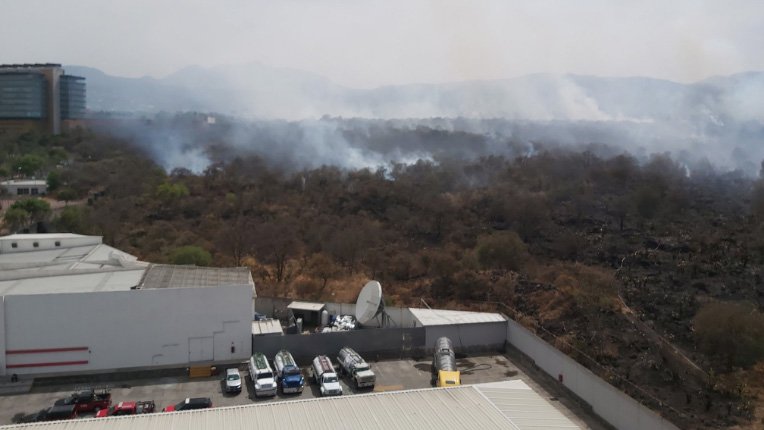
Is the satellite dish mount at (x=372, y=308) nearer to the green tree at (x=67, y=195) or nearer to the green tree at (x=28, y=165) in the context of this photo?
the green tree at (x=67, y=195)

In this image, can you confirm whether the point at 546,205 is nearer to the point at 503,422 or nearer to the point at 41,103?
the point at 503,422

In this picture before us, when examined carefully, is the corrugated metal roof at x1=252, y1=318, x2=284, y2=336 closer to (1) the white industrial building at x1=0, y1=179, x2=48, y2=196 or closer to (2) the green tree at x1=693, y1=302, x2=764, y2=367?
(2) the green tree at x1=693, y1=302, x2=764, y2=367

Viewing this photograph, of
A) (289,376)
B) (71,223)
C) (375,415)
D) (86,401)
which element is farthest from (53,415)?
(71,223)

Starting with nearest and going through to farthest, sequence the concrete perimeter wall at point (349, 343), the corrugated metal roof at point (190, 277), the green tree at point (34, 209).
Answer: the concrete perimeter wall at point (349, 343) → the corrugated metal roof at point (190, 277) → the green tree at point (34, 209)

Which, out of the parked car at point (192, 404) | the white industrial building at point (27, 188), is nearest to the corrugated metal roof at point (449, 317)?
the parked car at point (192, 404)

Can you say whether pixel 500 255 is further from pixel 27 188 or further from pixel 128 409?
pixel 27 188

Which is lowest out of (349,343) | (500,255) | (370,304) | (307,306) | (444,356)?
(349,343)
